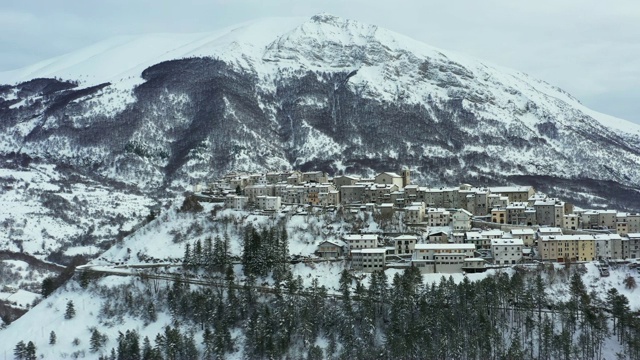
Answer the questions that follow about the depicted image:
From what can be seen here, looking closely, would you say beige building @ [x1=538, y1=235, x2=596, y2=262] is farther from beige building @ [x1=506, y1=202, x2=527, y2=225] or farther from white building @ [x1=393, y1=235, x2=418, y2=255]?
white building @ [x1=393, y1=235, x2=418, y2=255]

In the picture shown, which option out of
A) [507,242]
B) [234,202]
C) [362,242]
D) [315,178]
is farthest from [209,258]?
[315,178]

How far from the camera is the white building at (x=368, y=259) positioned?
308ft

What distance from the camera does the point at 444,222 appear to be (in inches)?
4306

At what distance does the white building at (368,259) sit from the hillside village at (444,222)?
0.14 m

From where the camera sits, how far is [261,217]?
366 ft

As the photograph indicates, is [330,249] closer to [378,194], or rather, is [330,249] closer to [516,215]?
[378,194]

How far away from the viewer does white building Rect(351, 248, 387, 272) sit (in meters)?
93.9

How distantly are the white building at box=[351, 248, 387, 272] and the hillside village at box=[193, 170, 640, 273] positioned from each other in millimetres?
144

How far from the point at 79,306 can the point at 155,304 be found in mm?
11265

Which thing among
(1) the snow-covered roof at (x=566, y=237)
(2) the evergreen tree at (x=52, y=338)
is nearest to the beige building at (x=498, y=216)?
(1) the snow-covered roof at (x=566, y=237)

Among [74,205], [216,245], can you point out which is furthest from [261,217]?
[74,205]

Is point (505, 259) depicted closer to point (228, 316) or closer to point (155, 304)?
point (228, 316)

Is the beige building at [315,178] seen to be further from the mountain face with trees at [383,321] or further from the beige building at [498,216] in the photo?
the mountain face with trees at [383,321]

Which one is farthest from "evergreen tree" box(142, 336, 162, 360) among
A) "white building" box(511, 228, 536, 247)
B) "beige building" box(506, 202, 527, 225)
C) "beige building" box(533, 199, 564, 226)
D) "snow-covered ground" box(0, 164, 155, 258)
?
"snow-covered ground" box(0, 164, 155, 258)
